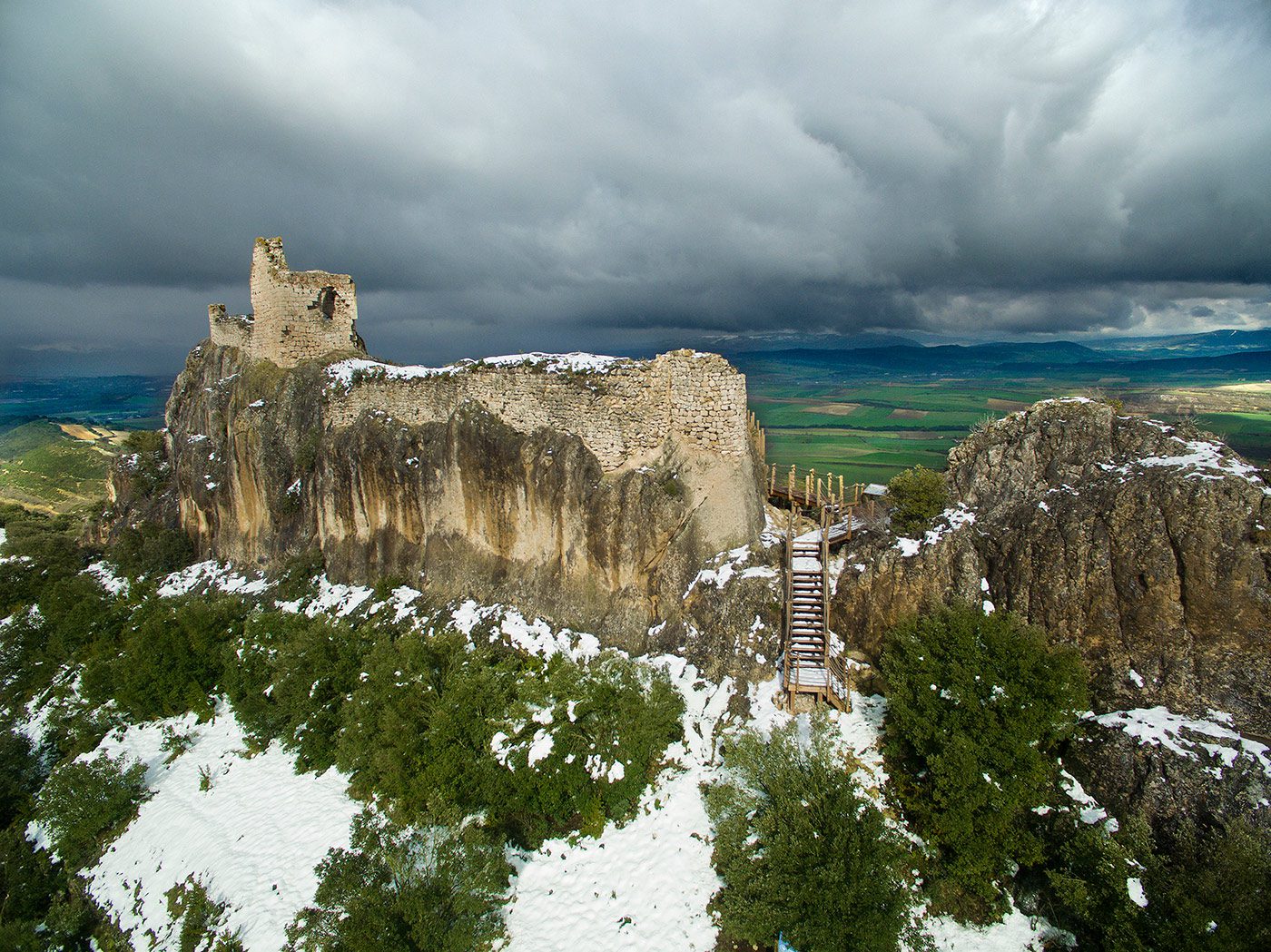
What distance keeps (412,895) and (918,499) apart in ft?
59.7

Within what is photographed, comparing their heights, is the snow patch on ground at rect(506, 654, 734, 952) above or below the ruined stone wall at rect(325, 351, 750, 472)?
below

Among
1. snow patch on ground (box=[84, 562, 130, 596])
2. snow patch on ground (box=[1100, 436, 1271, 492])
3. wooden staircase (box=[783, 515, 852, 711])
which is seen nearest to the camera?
snow patch on ground (box=[1100, 436, 1271, 492])

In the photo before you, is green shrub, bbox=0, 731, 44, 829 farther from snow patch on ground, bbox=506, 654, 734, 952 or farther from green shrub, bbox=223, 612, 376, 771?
snow patch on ground, bbox=506, 654, 734, 952

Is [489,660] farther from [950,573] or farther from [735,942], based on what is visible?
[950,573]

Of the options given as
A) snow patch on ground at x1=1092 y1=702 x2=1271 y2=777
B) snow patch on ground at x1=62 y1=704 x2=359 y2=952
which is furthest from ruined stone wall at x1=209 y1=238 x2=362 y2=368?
snow patch on ground at x1=1092 y1=702 x2=1271 y2=777

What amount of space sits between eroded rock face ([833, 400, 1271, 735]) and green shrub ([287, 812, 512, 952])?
42.1 feet

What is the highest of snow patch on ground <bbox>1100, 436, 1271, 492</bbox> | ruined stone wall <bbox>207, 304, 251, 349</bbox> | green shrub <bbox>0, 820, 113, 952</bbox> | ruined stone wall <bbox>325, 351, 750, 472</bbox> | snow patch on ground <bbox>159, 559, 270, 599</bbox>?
ruined stone wall <bbox>207, 304, 251, 349</bbox>

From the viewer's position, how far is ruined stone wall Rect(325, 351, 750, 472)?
64.7ft

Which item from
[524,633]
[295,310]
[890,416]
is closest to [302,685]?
[524,633]

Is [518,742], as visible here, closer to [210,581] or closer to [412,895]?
[412,895]

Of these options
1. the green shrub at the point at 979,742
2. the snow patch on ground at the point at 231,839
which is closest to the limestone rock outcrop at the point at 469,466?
the green shrub at the point at 979,742

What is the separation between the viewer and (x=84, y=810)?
21031 mm

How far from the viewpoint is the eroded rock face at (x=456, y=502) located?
2039 centimetres

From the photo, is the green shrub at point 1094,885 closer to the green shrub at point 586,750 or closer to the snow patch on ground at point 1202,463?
the snow patch on ground at point 1202,463
